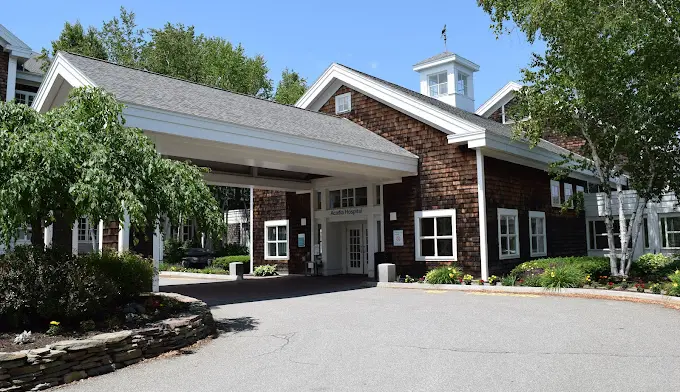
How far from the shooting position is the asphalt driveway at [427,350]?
19.1ft

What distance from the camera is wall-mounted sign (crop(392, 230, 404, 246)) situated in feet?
57.8

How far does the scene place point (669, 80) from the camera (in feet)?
45.6

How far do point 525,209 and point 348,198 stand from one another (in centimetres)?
588

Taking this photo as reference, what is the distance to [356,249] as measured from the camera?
67.4ft

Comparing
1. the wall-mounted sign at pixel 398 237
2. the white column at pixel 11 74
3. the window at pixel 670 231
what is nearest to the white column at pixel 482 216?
the wall-mounted sign at pixel 398 237

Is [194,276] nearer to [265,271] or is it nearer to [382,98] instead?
[265,271]

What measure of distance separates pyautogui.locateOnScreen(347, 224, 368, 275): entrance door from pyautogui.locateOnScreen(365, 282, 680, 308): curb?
3960 mm

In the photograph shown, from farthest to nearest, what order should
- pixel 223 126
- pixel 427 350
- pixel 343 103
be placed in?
1. pixel 343 103
2. pixel 223 126
3. pixel 427 350

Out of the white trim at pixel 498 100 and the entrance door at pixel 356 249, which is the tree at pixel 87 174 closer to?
the entrance door at pixel 356 249

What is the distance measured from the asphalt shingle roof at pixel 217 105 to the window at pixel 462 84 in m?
7.84

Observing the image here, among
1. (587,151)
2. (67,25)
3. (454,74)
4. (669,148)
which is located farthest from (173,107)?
(67,25)

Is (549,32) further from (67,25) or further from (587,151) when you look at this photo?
(67,25)

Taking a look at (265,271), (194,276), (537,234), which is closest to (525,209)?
(537,234)

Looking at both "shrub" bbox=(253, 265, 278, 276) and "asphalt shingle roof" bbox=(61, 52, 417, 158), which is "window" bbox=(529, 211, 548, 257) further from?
"shrub" bbox=(253, 265, 278, 276)
